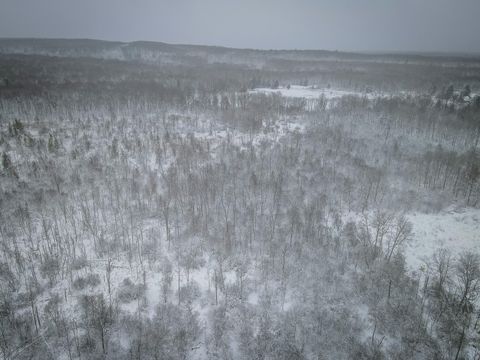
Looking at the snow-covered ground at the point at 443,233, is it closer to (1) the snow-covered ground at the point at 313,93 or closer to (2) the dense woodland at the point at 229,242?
(2) the dense woodland at the point at 229,242

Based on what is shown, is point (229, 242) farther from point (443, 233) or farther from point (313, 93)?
point (313, 93)

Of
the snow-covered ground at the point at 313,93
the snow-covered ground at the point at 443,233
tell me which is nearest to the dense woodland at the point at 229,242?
the snow-covered ground at the point at 443,233

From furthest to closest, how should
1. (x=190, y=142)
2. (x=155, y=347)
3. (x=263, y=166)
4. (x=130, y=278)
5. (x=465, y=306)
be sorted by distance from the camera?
(x=190, y=142), (x=263, y=166), (x=130, y=278), (x=465, y=306), (x=155, y=347)

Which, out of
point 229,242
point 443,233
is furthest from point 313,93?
point 229,242

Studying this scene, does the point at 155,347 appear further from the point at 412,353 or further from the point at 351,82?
the point at 351,82

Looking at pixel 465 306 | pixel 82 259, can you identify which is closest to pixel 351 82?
pixel 465 306

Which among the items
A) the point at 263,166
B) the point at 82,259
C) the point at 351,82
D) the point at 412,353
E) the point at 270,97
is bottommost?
the point at 412,353
